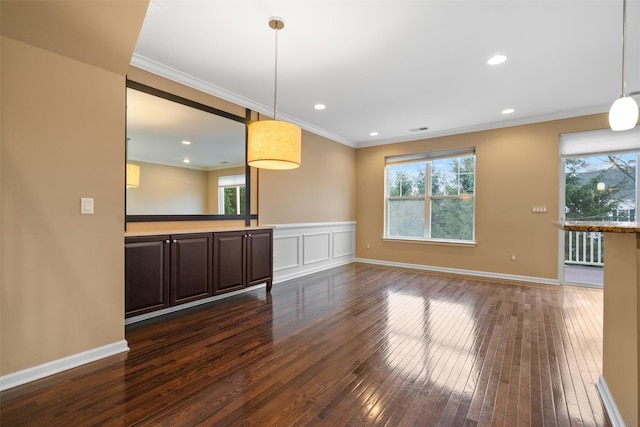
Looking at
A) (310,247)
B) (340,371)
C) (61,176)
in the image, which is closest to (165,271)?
(61,176)

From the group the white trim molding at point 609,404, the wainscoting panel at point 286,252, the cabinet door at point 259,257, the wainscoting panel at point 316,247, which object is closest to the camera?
the white trim molding at point 609,404

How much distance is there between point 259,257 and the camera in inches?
158

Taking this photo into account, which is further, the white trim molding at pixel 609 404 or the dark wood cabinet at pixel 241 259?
the dark wood cabinet at pixel 241 259

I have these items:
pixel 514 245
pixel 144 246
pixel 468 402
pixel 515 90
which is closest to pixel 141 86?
pixel 144 246

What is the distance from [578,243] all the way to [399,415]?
16.7 ft

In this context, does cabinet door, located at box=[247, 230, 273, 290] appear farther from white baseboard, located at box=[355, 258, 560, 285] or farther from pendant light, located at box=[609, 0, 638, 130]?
pendant light, located at box=[609, 0, 638, 130]

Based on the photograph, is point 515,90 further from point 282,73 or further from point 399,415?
point 399,415

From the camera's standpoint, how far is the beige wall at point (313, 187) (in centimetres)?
470

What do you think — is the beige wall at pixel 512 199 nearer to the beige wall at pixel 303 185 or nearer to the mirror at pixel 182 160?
the beige wall at pixel 303 185

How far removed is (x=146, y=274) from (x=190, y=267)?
0.46m

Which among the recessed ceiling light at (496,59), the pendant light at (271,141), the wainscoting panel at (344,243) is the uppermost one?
the recessed ceiling light at (496,59)

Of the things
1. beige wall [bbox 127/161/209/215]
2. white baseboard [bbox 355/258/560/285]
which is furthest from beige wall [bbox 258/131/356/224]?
white baseboard [bbox 355/258/560/285]

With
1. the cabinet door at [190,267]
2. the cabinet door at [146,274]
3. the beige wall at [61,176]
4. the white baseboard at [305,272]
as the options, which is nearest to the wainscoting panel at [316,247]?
the white baseboard at [305,272]

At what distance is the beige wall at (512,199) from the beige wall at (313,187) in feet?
5.11
